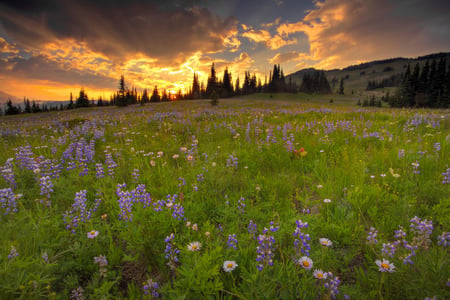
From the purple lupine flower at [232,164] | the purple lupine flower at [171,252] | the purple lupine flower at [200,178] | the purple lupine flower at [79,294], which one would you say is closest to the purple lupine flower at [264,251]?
the purple lupine flower at [171,252]

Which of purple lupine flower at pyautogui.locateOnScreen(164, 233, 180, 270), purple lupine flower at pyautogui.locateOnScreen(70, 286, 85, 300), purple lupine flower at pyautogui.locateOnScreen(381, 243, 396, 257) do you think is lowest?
purple lupine flower at pyautogui.locateOnScreen(70, 286, 85, 300)

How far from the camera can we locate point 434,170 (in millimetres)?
3824

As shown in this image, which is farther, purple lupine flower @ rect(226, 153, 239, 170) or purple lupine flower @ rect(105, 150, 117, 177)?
purple lupine flower @ rect(226, 153, 239, 170)

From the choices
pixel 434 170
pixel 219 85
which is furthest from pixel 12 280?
pixel 219 85

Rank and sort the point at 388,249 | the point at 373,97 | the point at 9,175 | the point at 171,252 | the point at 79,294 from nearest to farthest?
1. the point at 79,294
2. the point at 388,249
3. the point at 171,252
4. the point at 9,175
5. the point at 373,97

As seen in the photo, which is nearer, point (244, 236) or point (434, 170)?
point (244, 236)

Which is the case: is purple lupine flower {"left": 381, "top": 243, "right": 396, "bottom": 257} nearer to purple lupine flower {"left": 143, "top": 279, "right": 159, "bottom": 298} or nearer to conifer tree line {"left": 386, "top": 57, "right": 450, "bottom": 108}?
purple lupine flower {"left": 143, "top": 279, "right": 159, "bottom": 298}

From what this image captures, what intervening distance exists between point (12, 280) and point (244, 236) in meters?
2.18

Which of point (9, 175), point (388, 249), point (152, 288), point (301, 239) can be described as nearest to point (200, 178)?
point (152, 288)

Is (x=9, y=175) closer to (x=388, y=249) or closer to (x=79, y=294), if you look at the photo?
(x=79, y=294)

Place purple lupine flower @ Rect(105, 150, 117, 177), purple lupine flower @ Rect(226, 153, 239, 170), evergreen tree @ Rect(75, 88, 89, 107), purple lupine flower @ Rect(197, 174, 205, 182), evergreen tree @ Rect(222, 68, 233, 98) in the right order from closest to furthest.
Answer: purple lupine flower @ Rect(197, 174, 205, 182), purple lupine flower @ Rect(105, 150, 117, 177), purple lupine flower @ Rect(226, 153, 239, 170), evergreen tree @ Rect(75, 88, 89, 107), evergreen tree @ Rect(222, 68, 233, 98)

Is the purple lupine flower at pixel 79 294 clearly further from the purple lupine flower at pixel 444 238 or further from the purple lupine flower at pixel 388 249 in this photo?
the purple lupine flower at pixel 444 238

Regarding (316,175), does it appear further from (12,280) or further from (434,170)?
(12,280)

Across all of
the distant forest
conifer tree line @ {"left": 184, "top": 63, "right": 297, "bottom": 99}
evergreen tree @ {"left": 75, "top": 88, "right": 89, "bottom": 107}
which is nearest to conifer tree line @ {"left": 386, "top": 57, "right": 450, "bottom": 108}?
the distant forest
